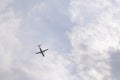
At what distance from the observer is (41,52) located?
17638 cm

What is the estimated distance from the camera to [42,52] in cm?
17662

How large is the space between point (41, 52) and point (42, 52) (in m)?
1.50

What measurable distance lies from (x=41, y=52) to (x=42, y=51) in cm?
212

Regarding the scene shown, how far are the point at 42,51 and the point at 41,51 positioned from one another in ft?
5.17

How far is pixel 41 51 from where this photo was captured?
17675 cm

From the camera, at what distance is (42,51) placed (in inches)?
6949

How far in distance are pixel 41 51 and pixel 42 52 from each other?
215 cm
